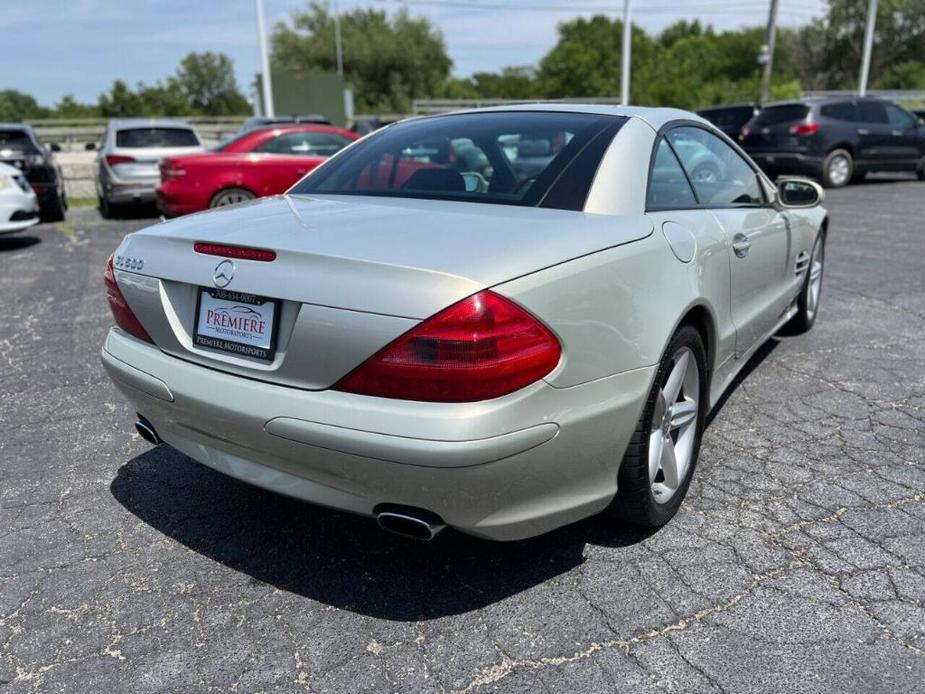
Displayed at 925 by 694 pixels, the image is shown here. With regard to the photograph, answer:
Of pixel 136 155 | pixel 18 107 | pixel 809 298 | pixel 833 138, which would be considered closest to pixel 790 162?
pixel 833 138

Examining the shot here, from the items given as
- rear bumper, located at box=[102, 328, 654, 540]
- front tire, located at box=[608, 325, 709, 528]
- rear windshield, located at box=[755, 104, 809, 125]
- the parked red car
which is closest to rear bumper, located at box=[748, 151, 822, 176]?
rear windshield, located at box=[755, 104, 809, 125]

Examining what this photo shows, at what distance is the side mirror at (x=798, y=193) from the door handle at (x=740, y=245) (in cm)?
89

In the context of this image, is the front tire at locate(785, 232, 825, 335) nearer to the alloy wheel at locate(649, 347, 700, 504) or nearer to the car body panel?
the alloy wheel at locate(649, 347, 700, 504)

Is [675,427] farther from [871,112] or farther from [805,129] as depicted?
[871,112]

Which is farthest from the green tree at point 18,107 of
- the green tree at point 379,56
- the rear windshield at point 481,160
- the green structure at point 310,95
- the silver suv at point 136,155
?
the rear windshield at point 481,160

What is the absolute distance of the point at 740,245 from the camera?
335cm

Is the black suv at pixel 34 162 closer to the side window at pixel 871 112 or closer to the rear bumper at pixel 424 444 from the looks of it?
the rear bumper at pixel 424 444

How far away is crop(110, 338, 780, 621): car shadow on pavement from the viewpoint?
2.52 meters

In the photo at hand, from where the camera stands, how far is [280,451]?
2240 millimetres

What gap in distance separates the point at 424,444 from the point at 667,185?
1.60 m

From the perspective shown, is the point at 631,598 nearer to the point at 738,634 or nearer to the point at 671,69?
the point at 738,634

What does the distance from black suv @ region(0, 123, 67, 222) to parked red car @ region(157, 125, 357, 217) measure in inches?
96.7

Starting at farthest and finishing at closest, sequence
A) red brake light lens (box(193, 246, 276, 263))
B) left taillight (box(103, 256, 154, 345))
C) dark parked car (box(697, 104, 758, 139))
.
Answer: dark parked car (box(697, 104, 758, 139)) → left taillight (box(103, 256, 154, 345)) → red brake light lens (box(193, 246, 276, 263))

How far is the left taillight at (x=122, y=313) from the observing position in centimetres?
264
